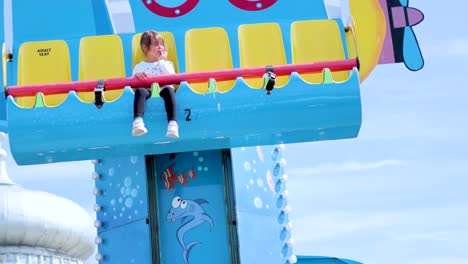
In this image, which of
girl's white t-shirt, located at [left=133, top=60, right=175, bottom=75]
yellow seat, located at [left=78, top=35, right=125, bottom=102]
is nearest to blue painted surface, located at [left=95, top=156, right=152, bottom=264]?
yellow seat, located at [left=78, top=35, right=125, bottom=102]

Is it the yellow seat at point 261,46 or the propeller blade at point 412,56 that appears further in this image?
the propeller blade at point 412,56

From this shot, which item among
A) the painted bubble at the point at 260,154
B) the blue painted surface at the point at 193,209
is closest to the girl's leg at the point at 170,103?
the blue painted surface at the point at 193,209

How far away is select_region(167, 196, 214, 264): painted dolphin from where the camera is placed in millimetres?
10617

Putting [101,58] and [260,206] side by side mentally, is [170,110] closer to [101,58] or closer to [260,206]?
[101,58]

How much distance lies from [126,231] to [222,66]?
69.1 inches

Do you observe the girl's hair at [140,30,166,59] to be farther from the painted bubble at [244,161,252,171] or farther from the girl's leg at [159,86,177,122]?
the painted bubble at [244,161,252,171]

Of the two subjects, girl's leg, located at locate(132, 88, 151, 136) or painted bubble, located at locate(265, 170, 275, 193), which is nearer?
girl's leg, located at locate(132, 88, 151, 136)

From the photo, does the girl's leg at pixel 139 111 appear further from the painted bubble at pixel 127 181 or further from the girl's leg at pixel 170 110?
the painted bubble at pixel 127 181

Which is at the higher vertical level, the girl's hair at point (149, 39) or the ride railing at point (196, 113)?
the girl's hair at point (149, 39)

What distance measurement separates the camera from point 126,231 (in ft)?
35.2

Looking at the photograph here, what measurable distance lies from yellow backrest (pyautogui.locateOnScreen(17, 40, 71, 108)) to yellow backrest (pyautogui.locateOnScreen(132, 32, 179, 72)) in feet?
2.02

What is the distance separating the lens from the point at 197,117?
944cm

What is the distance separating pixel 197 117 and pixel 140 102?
47cm

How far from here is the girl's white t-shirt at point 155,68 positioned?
998 centimetres
